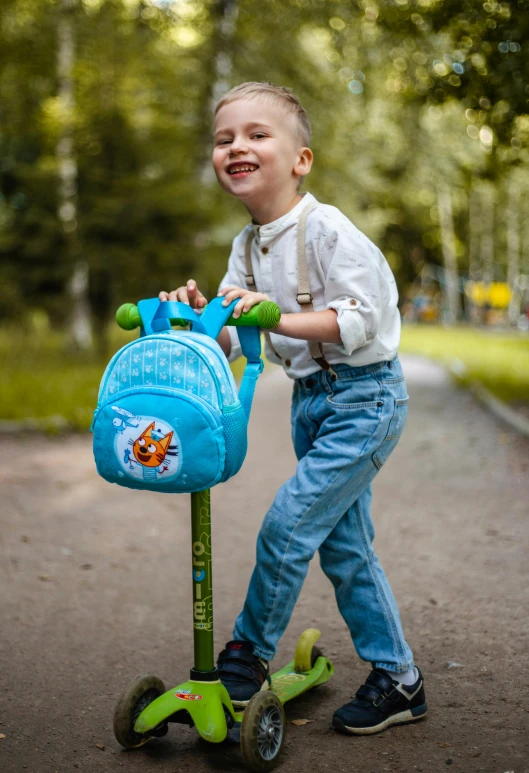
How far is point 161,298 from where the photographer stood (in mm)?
2510

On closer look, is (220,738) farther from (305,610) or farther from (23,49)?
(23,49)

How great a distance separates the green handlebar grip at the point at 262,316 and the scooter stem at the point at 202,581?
1.54 ft

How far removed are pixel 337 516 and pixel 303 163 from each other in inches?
43.1

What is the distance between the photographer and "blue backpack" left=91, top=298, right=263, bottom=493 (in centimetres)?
221

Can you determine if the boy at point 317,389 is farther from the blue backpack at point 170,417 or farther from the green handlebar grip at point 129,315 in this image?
the blue backpack at point 170,417

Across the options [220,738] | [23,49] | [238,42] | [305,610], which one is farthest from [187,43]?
[220,738]

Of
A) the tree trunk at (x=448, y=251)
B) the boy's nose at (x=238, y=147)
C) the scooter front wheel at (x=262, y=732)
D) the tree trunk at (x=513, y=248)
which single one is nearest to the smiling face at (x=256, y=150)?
the boy's nose at (x=238, y=147)

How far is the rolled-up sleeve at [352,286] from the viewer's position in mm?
2479

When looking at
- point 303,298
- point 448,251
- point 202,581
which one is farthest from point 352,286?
point 448,251

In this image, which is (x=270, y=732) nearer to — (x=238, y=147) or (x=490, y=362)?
(x=238, y=147)

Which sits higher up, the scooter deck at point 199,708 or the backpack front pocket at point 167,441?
the backpack front pocket at point 167,441

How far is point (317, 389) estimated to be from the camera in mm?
2740

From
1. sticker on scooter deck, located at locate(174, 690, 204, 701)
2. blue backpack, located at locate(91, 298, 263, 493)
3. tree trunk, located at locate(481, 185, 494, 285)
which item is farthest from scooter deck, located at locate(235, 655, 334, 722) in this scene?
tree trunk, located at locate(481, 185, 494, 285)

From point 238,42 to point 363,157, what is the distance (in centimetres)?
592
